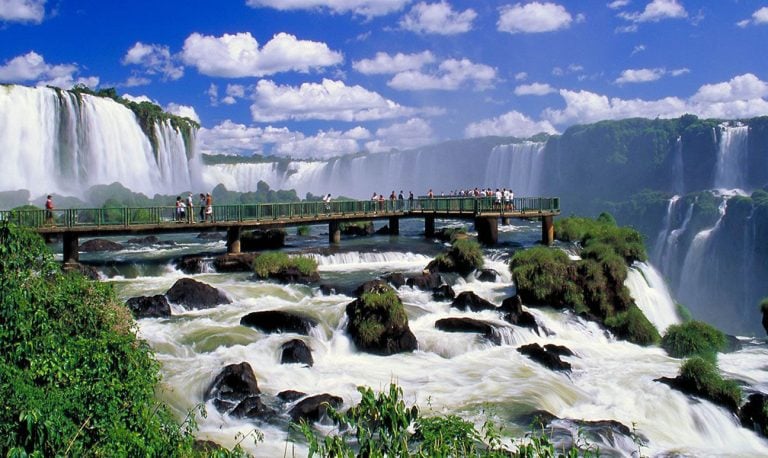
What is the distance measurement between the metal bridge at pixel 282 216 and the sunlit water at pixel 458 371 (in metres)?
3.49

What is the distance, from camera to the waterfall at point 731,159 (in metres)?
75.4

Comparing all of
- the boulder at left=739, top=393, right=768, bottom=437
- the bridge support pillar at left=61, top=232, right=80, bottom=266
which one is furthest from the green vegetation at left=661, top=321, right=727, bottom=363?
the bridge support pillar at left=61, top=232, right=80, bottom=266

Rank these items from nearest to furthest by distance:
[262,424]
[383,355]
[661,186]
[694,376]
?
[262,424] < [694,376] < [383,355] < [661,186]

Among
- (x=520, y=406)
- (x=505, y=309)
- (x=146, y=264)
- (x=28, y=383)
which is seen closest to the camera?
(x=28, y=383)

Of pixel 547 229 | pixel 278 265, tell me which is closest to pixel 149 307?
pixel 278 265

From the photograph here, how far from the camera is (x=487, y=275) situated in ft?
76.7

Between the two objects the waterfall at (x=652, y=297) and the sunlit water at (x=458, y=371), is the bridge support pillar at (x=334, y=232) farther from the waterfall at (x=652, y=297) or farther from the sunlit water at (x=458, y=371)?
the waterfall at (x=652, y=297)

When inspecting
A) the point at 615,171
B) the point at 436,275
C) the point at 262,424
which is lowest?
the point at 262,424

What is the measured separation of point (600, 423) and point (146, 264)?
19128mm

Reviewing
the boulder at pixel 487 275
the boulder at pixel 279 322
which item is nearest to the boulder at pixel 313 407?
the boulder at pixel 279 322

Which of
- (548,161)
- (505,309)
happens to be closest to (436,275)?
(505,309)

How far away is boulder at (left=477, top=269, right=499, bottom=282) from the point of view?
2333cm

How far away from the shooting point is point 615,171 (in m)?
103

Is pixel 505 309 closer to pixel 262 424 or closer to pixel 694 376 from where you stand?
pixel 694 376
